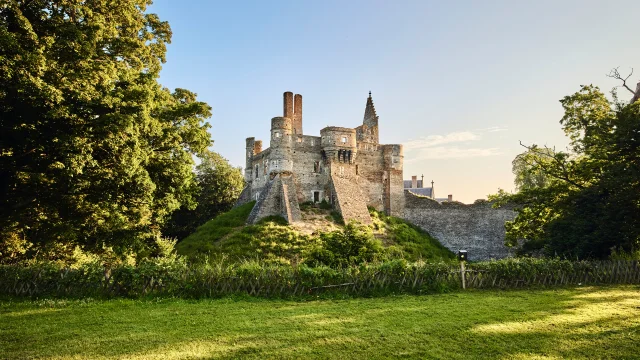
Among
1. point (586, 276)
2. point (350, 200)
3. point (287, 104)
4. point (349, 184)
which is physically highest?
point (287, 104)

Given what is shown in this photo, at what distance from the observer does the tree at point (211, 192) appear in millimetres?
44844

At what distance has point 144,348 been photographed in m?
9.80

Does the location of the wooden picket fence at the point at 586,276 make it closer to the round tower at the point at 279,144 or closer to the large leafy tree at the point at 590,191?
the large leafy tree at the point at 590,191

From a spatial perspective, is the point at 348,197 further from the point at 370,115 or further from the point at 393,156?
the point at 370,115

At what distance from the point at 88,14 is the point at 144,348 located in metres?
12.7

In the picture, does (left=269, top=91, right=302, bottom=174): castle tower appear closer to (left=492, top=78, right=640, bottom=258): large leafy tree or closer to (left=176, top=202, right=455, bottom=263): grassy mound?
(left=176, top=202, right=455, bottom=263): grassy mound

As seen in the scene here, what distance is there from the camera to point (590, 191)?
24156 millimetres

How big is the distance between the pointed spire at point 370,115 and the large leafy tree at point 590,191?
72.8ft

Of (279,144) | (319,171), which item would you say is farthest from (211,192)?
(319,171)

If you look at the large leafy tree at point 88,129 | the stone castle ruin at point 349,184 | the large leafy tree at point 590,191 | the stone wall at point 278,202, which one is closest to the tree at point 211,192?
the stone castle ruin at point 349,184

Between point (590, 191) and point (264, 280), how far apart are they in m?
19.7

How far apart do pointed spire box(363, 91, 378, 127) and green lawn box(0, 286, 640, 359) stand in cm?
3480

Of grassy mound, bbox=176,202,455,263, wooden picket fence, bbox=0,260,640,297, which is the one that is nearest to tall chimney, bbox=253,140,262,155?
grassy mound, bbox=176,202,455,263

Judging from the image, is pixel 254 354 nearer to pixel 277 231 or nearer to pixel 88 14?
pixel 88 14
